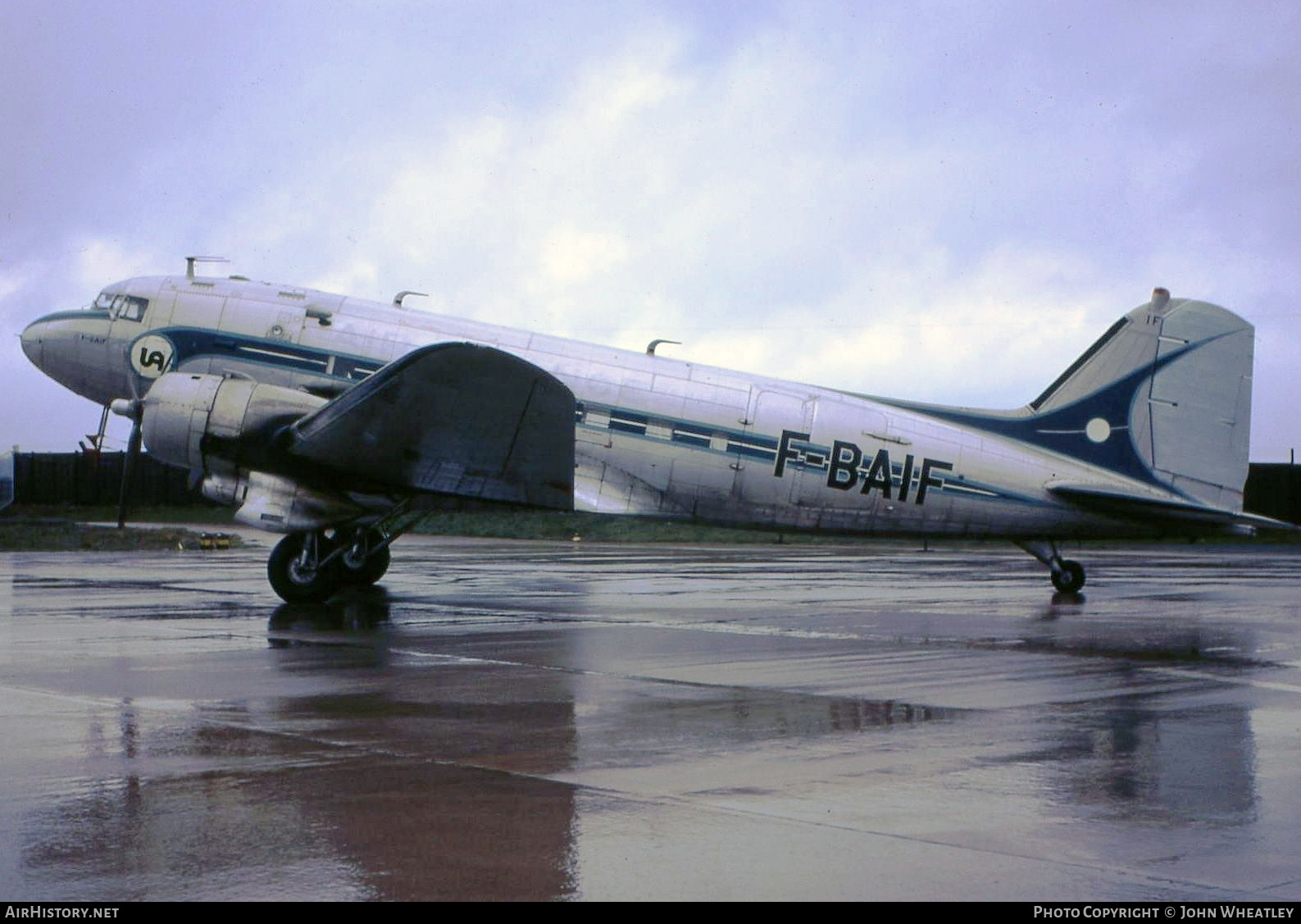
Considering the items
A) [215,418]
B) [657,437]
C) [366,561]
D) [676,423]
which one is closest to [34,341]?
[215,418]

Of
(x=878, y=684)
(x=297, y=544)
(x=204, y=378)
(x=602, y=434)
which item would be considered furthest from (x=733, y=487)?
(x=878, y=684)

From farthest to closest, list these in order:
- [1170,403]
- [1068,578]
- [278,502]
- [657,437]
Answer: [1068,578]
[1170,403]
[657,437]
[278,502]

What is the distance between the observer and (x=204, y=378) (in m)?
16.4

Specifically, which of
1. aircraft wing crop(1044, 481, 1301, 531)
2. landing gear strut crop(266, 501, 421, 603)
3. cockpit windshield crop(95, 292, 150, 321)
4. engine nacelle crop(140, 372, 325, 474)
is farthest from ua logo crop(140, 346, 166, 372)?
aircraft wing crop(1044, 481, 1301, 531)

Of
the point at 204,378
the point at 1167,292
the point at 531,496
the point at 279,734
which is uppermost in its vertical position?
Result: the point at 1167,292

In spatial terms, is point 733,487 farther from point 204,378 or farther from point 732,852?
point 732,852

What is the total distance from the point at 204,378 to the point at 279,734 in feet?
31.0

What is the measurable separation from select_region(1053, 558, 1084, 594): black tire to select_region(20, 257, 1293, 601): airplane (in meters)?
0.03

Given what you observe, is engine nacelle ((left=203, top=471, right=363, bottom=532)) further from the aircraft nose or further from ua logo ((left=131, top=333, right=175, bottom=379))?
the aircraft nose

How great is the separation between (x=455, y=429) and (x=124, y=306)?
6.20m

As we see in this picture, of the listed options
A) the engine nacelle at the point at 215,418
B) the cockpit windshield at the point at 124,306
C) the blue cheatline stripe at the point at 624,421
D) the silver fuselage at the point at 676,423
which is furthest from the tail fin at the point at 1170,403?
the cockpit windshield at the point at 124,306

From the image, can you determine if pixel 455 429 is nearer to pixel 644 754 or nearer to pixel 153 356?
pixel 153 356

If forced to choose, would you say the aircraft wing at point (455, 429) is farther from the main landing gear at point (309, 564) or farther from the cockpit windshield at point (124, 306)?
the cockpit windshield at point (124, 306)

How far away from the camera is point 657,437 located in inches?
711
